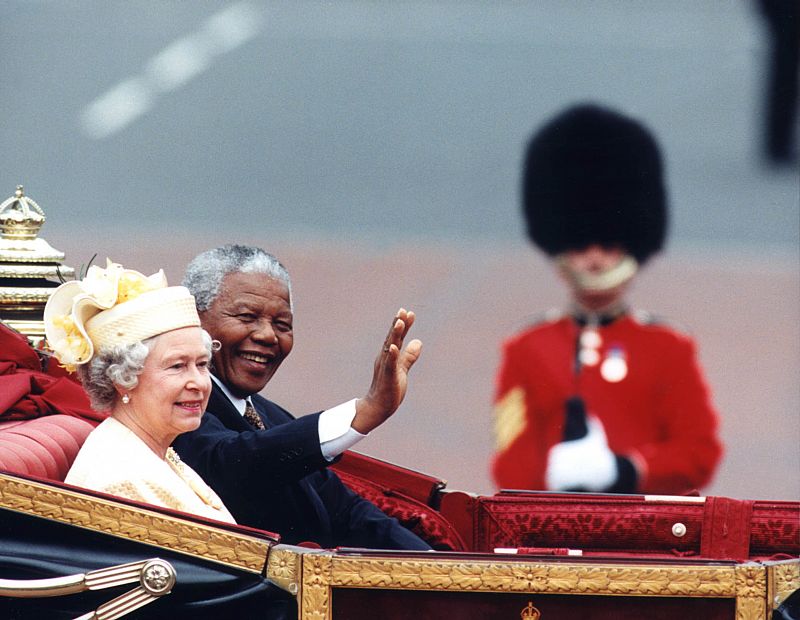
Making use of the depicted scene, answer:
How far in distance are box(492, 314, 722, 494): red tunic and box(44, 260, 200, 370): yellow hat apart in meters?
1.23

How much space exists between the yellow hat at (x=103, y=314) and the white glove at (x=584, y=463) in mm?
1262

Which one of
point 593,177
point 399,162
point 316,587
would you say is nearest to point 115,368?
point 316,587

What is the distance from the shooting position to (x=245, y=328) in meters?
3.12

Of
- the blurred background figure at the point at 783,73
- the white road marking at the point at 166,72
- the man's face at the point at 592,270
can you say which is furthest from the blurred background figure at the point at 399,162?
the man's face at the point at 592,270

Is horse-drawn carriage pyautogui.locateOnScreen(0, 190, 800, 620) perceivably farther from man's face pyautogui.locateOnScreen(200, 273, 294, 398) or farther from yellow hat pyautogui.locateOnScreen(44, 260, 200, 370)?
man's face pyautogui.locateOnScreen(200, 273, 294, 398)

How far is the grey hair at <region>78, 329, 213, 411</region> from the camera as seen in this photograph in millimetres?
2727

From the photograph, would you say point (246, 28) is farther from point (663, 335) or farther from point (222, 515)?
point (222, 515)

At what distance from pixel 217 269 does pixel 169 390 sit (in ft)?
1.50

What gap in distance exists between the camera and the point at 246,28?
15297 mm

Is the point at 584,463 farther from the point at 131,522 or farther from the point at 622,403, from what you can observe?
the point at 131,522

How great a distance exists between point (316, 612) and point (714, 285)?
8588 millimetres

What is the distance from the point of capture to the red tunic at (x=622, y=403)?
12.2 ft

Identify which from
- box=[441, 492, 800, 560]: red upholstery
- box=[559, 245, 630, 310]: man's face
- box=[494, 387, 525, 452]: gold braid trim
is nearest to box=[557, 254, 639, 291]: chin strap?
box=[559, 245, 630, 310]: man's face

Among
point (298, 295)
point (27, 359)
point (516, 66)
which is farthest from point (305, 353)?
point (27, 359)
